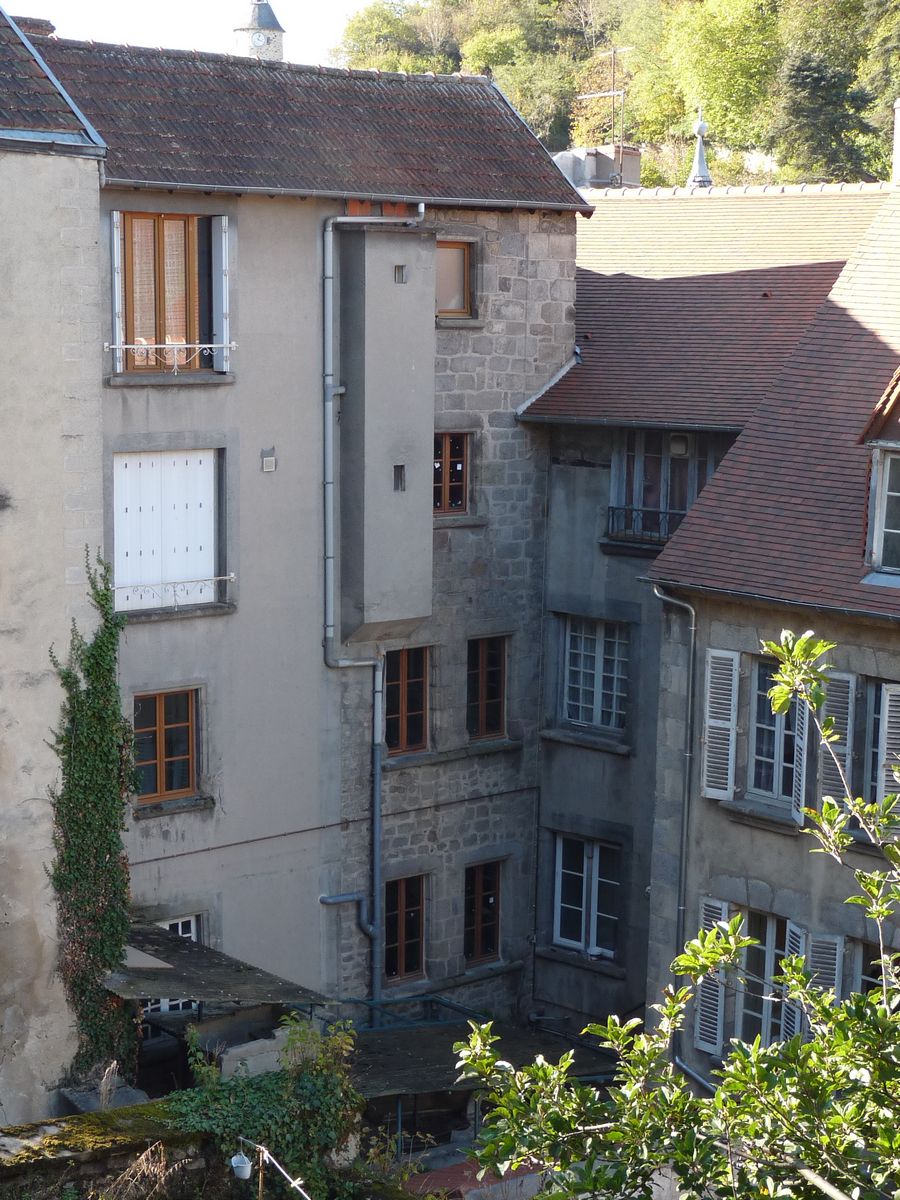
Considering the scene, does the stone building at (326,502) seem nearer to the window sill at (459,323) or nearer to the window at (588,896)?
the window sill at (459,323)

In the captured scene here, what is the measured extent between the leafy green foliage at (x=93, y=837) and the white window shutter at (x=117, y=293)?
12.3 ft

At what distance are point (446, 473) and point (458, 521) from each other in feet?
2.43

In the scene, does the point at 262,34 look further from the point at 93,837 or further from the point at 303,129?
the point at 93,837

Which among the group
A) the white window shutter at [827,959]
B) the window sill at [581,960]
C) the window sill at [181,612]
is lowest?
the window sill at [581,960]

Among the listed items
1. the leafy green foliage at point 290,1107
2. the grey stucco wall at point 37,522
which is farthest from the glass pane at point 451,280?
the leafy green foliage at point 290,1107

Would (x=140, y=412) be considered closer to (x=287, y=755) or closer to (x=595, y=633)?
(x=287, y=755)

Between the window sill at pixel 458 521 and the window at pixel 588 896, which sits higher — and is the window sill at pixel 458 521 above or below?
above

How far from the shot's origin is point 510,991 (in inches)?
1066

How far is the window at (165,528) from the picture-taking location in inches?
864

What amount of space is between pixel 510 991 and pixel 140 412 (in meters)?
11.0

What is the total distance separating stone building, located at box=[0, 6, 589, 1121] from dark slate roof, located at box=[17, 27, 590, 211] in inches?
1.9

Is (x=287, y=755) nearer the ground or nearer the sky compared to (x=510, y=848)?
nearer the sky

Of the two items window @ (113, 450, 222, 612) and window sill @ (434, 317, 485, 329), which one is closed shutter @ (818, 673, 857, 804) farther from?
window sill @ (434, 317, 485, 329)

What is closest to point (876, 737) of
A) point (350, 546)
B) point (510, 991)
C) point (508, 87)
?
point (350, 546)
